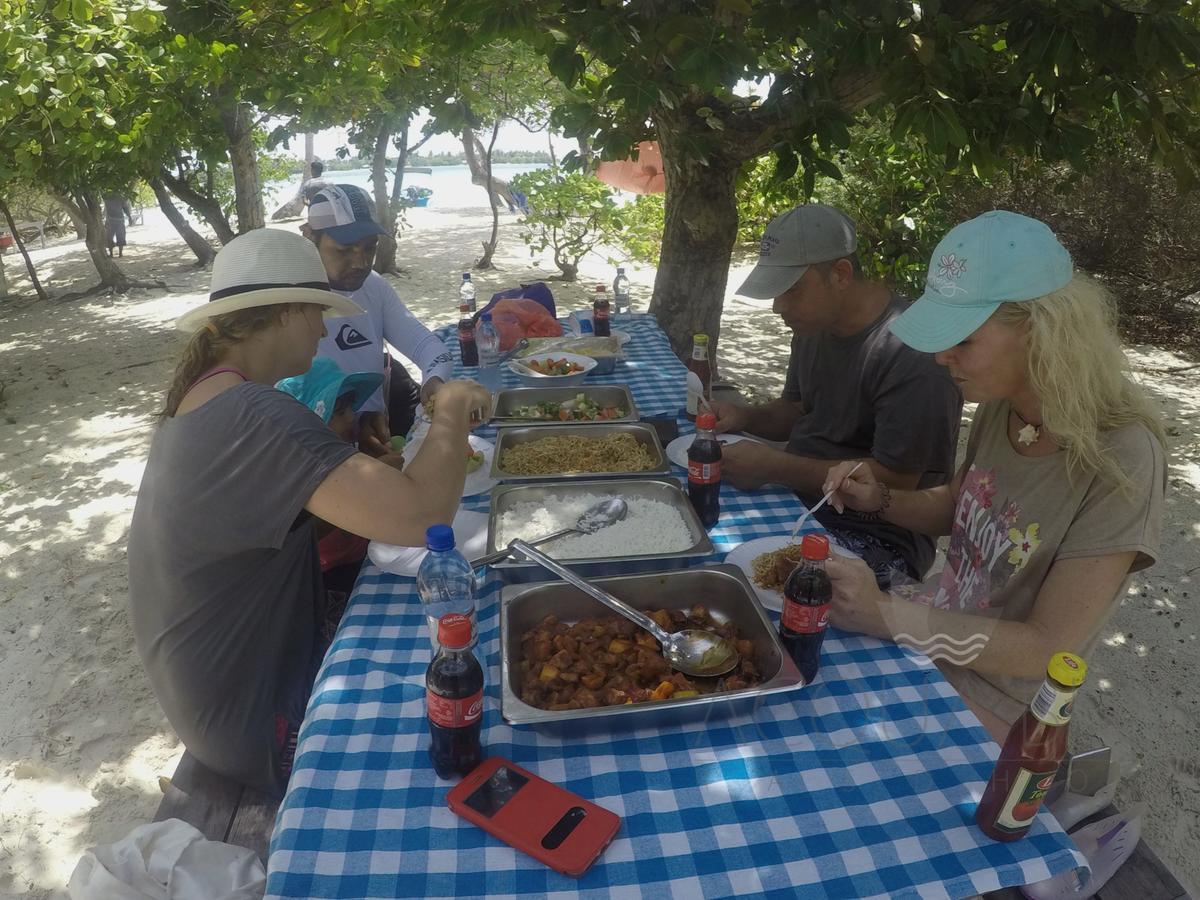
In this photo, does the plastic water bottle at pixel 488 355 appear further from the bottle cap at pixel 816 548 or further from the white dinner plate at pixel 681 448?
the bottle cap at pixel 816 548

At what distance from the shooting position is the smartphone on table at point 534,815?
1.28 meters

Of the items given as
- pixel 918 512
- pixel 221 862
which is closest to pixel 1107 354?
pixel 918 512

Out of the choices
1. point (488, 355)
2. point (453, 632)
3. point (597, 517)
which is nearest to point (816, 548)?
point (453, 632)

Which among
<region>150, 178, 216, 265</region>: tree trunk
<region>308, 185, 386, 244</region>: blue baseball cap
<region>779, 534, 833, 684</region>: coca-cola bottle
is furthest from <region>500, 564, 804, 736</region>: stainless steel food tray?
<region>150, 178, 216, 265</region>: tree trunk

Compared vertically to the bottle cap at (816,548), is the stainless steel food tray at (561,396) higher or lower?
lower

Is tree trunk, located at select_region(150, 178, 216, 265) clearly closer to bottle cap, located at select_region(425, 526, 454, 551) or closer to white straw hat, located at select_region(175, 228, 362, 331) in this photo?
white straw hat, located at select_region(175, 228, 362, 331)

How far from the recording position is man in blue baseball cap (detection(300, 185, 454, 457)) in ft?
12.0

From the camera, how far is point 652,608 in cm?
196

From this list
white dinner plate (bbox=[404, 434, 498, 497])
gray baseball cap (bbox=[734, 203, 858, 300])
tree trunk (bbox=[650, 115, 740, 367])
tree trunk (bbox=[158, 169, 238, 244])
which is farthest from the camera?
tree trunk (bbox=[158, 169, 238, 244])

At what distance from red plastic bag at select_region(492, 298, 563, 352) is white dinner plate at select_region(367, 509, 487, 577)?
7.62 feet

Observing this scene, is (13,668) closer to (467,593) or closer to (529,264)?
(467,593)

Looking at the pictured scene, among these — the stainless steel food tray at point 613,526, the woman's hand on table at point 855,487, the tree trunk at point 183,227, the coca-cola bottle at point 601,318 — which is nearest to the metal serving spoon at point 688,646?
the stainless steel food tray at point 613,526

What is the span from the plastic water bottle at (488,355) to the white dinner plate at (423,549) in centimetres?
157

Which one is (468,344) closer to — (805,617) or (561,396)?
→ (561,396)
